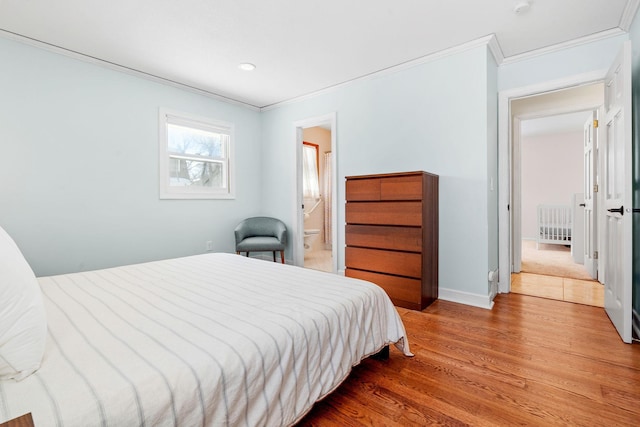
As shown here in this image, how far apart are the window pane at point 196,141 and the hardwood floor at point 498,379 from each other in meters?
3.25

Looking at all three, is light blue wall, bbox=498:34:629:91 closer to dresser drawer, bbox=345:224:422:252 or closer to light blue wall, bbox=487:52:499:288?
light blue wall, bbox=487:52:499:288

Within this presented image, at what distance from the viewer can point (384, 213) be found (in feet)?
9.32

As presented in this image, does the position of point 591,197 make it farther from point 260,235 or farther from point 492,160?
point 260,235

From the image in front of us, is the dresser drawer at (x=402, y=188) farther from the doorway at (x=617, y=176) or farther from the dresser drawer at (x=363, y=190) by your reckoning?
the doorway at (x=617, y=176)

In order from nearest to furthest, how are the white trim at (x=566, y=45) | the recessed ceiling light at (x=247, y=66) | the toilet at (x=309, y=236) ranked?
the white trim at (x=566, y=45) → the recessed ceiling light at (x=247, y=66) → the toilet at (x=309, y=236)

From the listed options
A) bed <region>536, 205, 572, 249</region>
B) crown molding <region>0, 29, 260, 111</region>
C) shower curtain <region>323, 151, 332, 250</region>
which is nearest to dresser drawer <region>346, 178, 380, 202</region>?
crown molding <region>0, 29, 260, 111</region>

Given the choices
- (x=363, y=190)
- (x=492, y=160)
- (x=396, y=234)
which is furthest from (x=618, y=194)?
(x=363, y=190)

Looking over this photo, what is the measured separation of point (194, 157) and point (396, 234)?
8.99 ft

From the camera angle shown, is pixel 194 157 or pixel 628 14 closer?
pixel 628 14

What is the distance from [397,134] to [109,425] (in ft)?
10.3

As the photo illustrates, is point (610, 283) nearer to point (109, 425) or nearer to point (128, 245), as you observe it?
point (109, 425)

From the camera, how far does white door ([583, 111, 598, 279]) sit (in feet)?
11.7

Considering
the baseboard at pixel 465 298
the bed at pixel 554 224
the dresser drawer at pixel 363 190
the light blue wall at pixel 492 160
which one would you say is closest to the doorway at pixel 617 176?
the light blue wall at pixel 492 160

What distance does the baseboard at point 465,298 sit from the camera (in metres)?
2.73
